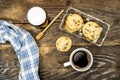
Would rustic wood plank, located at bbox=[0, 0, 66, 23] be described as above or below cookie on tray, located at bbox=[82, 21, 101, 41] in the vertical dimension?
above

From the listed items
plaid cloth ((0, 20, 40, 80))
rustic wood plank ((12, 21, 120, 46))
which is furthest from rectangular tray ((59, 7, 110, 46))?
plaid cloth ((0, 20, 40, 80))

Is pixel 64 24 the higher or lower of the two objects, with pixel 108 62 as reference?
higher

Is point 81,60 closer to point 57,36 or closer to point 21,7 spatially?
point 57,36

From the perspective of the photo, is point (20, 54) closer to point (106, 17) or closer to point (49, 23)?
point (49, 23)

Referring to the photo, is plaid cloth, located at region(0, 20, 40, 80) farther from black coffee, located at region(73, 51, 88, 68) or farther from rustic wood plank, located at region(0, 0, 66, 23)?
black coffee, located at region(73, 51, 88, 68)

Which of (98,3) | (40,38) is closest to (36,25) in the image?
(40,38)

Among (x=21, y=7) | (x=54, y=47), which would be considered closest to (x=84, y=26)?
(x=54, y=47)

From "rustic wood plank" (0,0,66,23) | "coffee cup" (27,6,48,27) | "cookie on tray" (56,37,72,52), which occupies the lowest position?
"cookie on tray" (56,37,72,52)
